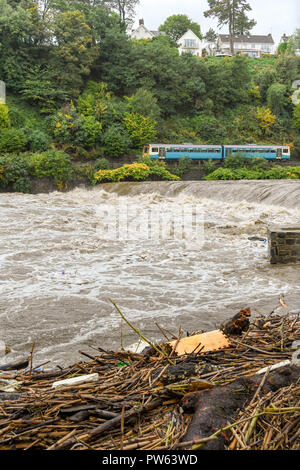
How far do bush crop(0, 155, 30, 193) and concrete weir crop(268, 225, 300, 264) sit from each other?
21.7 m

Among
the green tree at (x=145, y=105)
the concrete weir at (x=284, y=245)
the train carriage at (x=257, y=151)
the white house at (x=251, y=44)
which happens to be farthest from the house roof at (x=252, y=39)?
the concrete weir at (x=284, y=245)

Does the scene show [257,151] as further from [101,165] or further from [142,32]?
[142,32]

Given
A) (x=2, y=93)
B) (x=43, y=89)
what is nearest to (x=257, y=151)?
(x=43, y=89)

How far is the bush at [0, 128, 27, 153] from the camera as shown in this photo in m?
28.8

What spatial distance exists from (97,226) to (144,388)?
10763 millimetres

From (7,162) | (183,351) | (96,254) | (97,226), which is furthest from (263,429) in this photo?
(7,162)

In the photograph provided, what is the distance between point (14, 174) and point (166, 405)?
26.0 metres

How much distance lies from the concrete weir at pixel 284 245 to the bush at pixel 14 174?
71.1ft

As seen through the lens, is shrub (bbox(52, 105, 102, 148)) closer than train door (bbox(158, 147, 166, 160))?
No

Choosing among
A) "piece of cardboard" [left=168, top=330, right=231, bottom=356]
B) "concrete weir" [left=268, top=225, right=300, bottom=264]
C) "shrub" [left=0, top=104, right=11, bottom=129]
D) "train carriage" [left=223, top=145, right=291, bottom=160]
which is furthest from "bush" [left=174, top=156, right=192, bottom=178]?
"piece of cardboard" [left=168, top=330, right=231, bottom=356]

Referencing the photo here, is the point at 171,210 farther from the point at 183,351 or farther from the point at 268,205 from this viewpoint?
the point at 183,351

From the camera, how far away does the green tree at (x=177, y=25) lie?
65.5m

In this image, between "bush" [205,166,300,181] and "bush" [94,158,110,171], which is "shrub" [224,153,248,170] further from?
"bush" [94,158,110,171]

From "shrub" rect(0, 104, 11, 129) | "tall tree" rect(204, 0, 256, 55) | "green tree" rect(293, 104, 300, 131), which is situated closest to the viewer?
"shrub" rect(0, 104, 11, 129)
